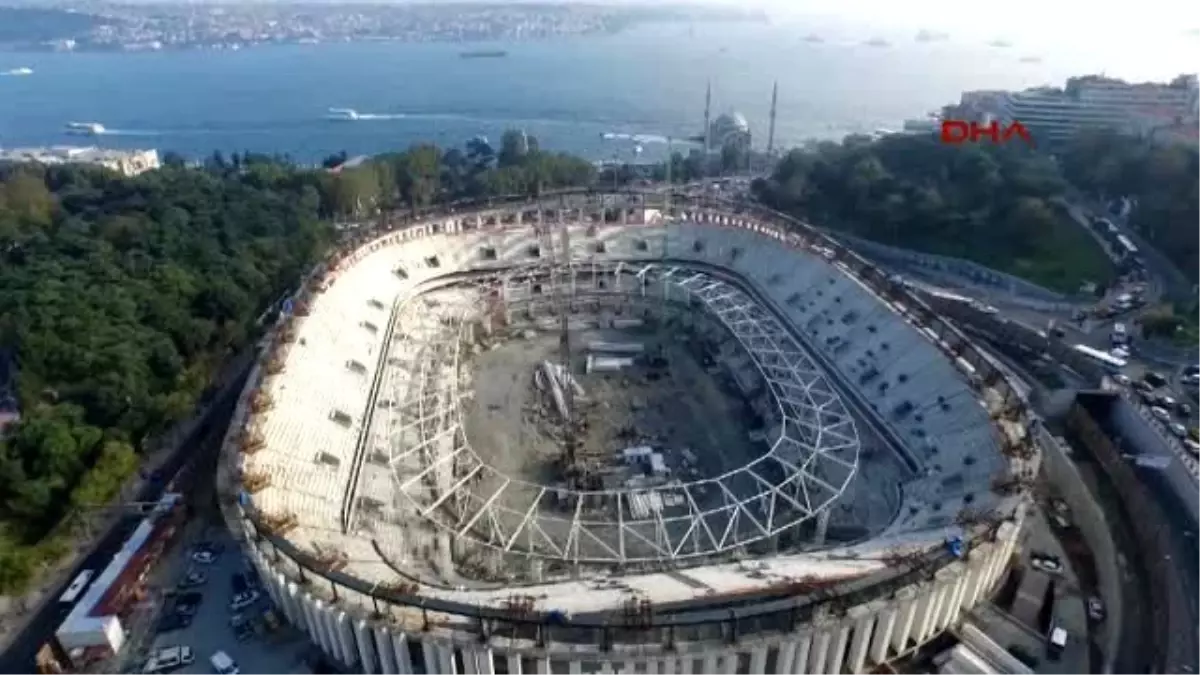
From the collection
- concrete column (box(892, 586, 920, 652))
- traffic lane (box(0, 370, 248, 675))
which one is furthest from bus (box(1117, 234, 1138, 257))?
traffic lane (box(0, 370, 248, 675))

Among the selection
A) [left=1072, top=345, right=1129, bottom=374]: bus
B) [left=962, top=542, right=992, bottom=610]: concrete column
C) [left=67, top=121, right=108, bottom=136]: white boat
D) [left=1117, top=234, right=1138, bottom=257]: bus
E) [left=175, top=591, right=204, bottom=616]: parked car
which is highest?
[left=67, top=121, right=108, bottom=136]: white boat

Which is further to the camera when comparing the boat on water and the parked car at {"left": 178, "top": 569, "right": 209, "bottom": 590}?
the boat on water

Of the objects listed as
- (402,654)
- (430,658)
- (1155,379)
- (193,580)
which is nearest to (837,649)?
(430,658)

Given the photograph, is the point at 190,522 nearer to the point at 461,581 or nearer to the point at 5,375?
the point at 461,581

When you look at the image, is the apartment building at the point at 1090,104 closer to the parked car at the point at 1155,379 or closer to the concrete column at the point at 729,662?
the parked car at the point at 1155,379

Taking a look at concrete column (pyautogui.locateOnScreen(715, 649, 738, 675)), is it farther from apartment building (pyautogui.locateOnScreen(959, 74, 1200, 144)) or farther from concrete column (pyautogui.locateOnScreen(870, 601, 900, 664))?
apartment building (pyautogui.locateOnScreen(959, 74, 1200, 144))

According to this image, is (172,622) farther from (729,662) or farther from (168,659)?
(729,662)
